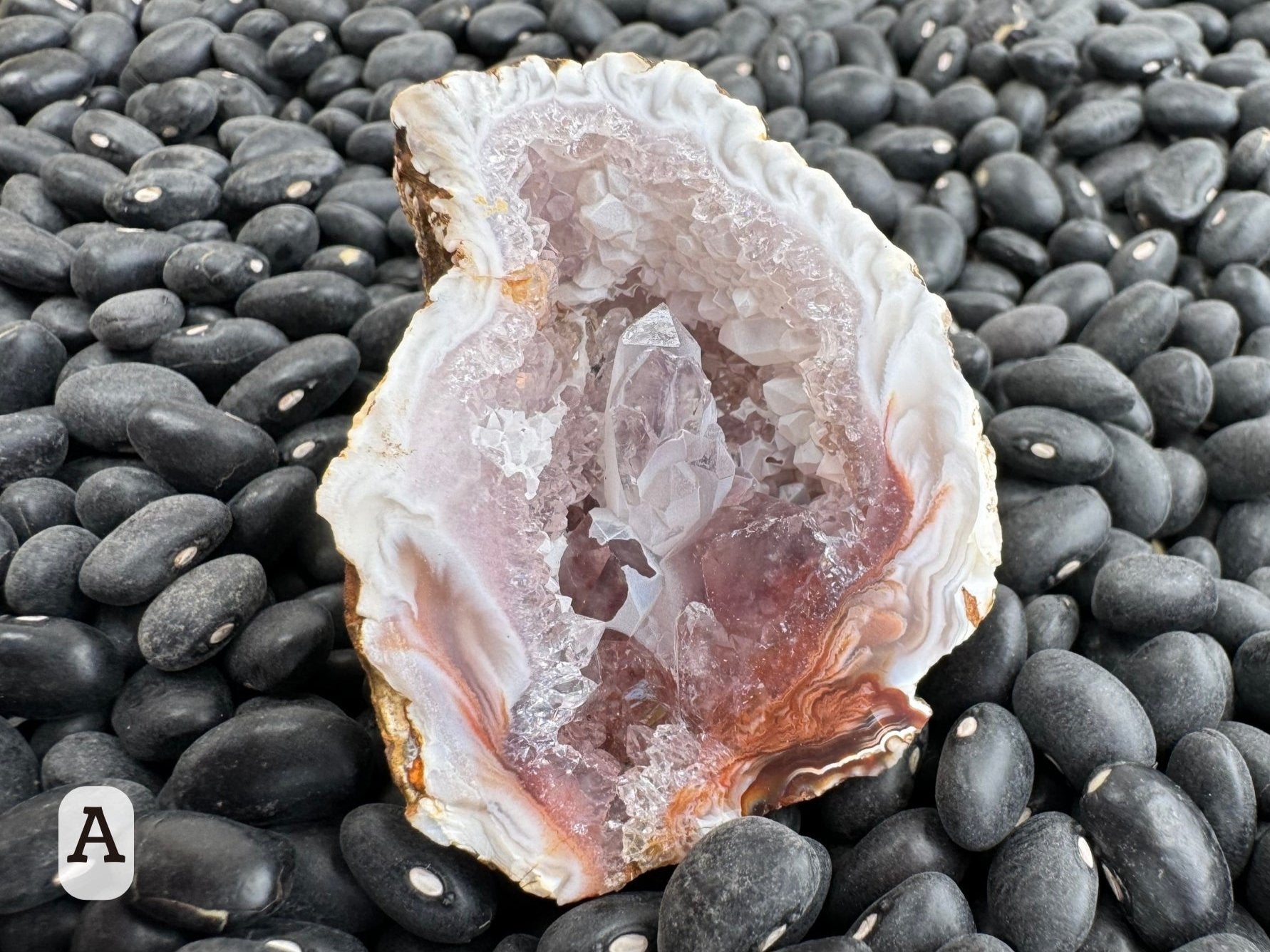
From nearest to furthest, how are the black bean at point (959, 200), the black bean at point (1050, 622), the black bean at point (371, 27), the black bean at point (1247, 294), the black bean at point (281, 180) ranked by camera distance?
the black bean at point (1050, 622) < the black bean at point (1247, 294) < the black bean at point (281, 180) < the black bean at point (959, 200) < the black bean at point (371, 27)

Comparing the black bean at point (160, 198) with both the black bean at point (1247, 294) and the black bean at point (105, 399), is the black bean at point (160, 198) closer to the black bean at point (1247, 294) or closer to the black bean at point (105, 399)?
the black bean at point (105, 399)

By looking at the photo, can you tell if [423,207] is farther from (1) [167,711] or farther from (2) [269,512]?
(1) [167,711]

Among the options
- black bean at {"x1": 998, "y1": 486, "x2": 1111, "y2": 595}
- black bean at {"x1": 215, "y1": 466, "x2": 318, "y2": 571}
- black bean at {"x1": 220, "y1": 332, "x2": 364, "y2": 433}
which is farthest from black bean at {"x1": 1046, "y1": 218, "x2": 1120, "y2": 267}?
black bean at {"x1": 215, "y1": 466, "x2": 318, "y2": 571}

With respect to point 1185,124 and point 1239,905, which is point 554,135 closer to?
point 1239,905

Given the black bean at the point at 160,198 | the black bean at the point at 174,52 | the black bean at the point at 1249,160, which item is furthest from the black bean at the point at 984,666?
the black bean at the point at 174,52

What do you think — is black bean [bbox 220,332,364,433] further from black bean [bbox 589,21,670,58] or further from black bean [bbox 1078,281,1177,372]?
black bean [bbox 1078,281,1177,372]

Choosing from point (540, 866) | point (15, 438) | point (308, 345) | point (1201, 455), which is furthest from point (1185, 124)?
point (15, 438)
